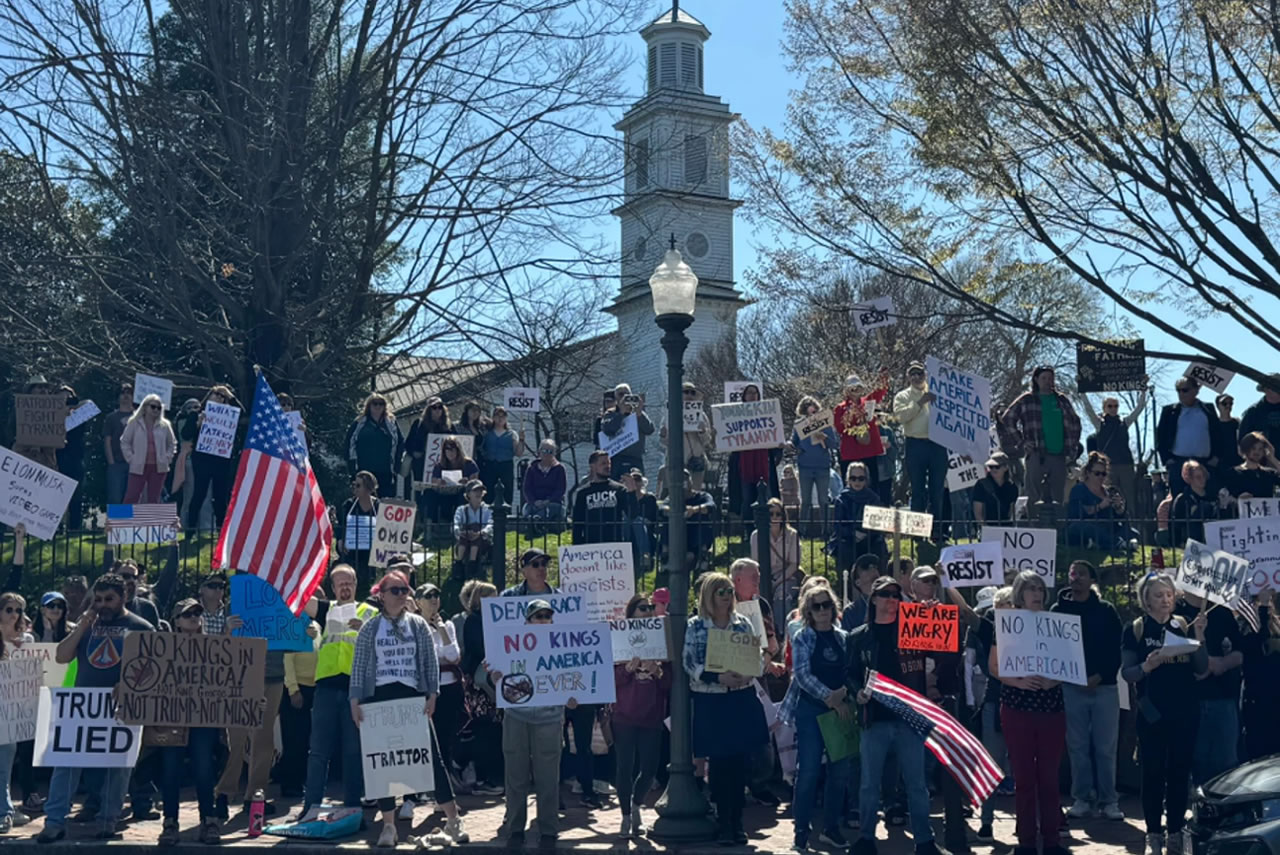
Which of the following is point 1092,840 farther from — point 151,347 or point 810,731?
point 151,347

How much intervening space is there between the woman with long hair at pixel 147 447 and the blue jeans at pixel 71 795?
258 inches

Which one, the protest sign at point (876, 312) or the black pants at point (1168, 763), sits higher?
the protest sign at point (876, 312)

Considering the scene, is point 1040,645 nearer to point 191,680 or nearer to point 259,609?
point 259,609

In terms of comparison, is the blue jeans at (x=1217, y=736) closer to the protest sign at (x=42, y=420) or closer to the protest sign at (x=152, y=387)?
the protest sign at (x=152, y=387)

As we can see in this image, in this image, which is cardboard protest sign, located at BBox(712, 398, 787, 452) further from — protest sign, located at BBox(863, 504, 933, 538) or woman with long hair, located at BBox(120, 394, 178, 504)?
woman with long hair, located at BBox(120, 394, 178, 504)

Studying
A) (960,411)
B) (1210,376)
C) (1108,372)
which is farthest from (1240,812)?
(1108,372)

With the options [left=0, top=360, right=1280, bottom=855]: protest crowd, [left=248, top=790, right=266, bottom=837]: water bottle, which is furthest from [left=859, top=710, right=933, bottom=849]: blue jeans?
[left=248, top=790, right=266, bottom=837]: water bottle

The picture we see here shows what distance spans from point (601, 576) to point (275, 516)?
309cm

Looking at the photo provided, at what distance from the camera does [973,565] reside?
13.2 m

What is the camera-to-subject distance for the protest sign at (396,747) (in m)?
11.5

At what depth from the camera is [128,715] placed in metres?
11.7

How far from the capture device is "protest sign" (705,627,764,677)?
11.6 meters

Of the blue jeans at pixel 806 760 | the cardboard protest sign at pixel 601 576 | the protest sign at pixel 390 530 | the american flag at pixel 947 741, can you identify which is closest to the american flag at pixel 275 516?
the cardboard protest sign at pixel 601 576

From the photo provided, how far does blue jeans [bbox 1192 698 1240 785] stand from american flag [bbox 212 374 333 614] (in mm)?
6988
